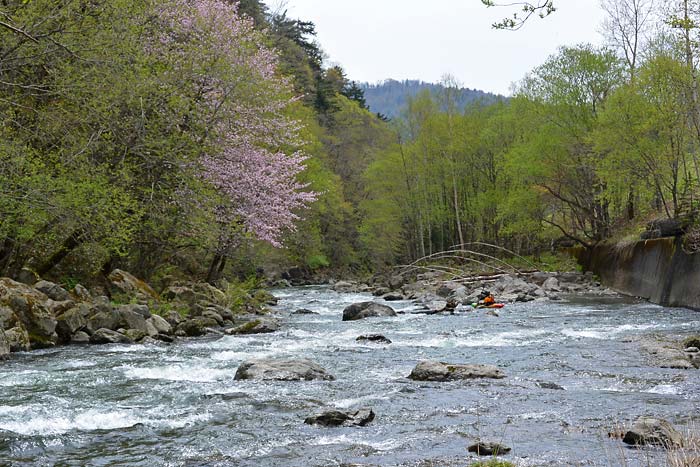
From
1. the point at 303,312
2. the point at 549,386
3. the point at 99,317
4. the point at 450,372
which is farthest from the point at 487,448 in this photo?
the point at 303,312

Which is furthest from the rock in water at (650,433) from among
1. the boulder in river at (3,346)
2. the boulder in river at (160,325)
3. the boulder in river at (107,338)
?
the boulder in river at (160,325)

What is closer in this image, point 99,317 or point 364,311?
point 99,317

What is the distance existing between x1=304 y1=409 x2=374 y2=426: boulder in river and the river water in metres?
0.14

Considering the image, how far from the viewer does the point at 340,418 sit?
819cm

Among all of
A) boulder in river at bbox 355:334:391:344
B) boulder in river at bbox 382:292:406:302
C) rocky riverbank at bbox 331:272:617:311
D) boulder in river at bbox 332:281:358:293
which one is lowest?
boulder in river at bbox 332:281:358:293

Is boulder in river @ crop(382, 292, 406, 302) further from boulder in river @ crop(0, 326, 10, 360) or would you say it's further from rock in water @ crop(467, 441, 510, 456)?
rock in water @ crop(467, 441, 510, 456)

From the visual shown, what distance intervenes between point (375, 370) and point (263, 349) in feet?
11.7

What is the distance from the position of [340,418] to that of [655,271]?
19.6 metres

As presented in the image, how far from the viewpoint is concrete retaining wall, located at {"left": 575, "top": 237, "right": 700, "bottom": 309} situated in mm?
21250

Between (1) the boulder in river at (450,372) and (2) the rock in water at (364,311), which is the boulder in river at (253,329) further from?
(1) the boulder in river at (450,372)

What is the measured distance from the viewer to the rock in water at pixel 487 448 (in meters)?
6.78

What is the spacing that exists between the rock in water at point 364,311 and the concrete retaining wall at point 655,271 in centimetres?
923

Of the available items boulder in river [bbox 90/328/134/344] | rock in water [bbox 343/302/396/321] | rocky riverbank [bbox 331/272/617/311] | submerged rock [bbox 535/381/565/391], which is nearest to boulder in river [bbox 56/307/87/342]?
boulder in river [bbox 90/328/134/344]

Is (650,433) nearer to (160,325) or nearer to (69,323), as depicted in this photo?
(69,323)
